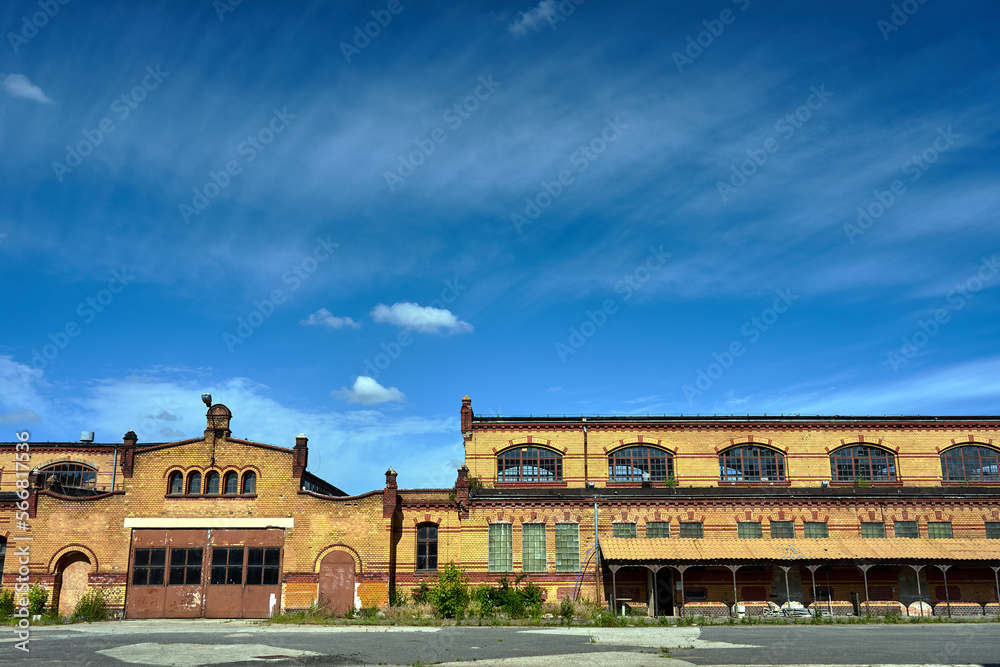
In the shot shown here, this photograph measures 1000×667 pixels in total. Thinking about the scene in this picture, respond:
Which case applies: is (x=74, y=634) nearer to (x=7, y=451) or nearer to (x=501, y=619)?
(x=501, y=619)

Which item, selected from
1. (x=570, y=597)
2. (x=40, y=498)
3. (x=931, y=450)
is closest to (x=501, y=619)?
(x=570, y=597)

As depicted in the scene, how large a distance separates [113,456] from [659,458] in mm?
30325

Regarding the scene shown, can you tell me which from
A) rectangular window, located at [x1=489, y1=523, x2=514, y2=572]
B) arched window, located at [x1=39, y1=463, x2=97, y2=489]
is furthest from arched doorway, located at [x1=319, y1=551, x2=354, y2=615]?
arched window, located at [x1=39, y1=463, x2=97, y2=489]

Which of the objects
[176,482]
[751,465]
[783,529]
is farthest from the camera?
[751,465]

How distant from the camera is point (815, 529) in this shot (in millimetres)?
34812

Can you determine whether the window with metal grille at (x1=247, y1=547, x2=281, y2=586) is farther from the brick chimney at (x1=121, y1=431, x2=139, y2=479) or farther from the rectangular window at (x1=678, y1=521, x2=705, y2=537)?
the rectangular window at (x1=678, y1=521, x2=705, y2=537)

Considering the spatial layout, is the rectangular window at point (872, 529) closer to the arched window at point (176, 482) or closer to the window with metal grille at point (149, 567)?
the arched window at point (176, 482)

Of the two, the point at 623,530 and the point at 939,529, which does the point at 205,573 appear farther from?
the point at 939,529

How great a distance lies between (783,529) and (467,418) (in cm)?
1572

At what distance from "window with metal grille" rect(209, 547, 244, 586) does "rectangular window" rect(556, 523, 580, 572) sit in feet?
45.4

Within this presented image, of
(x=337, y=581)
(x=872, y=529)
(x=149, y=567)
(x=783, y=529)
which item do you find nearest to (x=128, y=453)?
(x=149, y=567)

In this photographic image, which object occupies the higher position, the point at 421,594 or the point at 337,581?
the point at 337,581

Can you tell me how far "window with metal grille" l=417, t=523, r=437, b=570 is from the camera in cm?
3488

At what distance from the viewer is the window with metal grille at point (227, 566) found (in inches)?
1329
